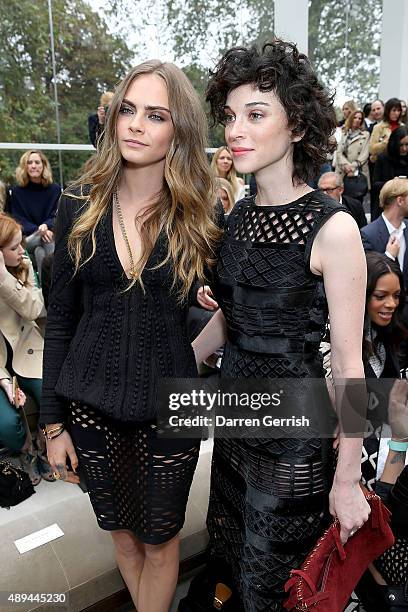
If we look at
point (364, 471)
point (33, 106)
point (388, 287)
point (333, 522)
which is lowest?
point (364, 471)

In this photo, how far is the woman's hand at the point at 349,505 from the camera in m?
1.14

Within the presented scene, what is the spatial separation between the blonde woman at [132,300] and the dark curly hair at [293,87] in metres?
0.11

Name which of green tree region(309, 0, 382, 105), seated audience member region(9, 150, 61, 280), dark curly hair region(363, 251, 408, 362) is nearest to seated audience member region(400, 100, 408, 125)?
green tree region(309, 0, 382, 105)

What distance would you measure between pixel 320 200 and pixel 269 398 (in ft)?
1.56

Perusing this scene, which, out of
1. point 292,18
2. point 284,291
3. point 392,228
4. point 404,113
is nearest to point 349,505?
point 284,291

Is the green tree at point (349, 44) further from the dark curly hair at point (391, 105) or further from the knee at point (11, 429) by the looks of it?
the knee at point (11, 429)

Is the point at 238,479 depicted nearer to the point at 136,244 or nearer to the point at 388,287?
the point at 136,244

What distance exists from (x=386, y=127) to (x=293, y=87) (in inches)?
200

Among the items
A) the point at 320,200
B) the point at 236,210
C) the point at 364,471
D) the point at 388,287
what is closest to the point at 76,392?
the point at 236,210

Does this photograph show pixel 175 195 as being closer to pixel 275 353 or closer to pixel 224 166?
pixel 275 353

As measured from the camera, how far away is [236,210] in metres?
1.34

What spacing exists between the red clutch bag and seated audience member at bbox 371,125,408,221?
175 inches

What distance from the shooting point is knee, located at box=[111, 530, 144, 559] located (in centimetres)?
143

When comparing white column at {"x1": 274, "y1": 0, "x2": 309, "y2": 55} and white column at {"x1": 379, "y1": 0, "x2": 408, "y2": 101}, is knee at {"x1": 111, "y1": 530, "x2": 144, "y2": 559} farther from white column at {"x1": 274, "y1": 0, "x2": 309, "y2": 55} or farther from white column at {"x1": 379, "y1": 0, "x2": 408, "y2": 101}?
white column at {"x1": 379, "y1": 0, "x2": 408, "y2": 101}
